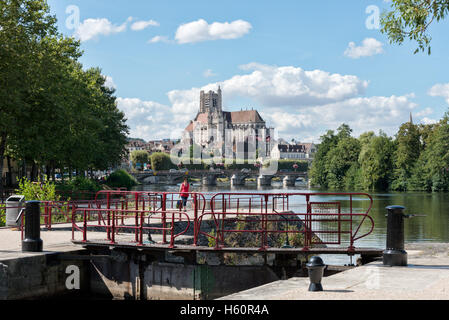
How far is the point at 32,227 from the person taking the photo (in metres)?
13.8

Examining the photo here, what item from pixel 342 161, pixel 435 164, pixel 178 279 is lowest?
pixel 178 279

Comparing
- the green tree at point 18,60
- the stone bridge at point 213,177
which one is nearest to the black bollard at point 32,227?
the green tree at point 18,60

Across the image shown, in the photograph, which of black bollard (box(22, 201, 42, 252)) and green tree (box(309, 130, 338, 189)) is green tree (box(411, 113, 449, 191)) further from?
black bollard (box(22, 201, 42, 252))

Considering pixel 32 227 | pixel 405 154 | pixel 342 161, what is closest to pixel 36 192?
pixel 32 227

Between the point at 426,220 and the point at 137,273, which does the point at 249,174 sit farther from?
the point at 137,273

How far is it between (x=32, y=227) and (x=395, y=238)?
841 centimetres

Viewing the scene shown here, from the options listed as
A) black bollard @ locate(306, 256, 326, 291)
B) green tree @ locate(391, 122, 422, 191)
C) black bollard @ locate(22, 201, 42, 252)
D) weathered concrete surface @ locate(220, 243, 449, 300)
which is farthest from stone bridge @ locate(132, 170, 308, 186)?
black bollard @ locate(306, 256, 326, 291)

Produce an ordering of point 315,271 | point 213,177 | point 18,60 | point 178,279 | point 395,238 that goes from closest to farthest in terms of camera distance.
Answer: point 315,271
point 395,238
point 178,279
point 18,60
point 213,177

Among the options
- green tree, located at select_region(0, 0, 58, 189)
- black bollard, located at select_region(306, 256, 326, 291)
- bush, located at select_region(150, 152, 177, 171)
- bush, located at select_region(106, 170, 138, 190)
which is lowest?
black bollard, located at select_region(306, 256, 326, 291)

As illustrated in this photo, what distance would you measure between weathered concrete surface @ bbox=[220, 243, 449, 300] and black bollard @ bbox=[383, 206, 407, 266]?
21cm

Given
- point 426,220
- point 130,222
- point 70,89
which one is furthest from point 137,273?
point 426,220

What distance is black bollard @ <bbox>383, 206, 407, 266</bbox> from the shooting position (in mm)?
12000

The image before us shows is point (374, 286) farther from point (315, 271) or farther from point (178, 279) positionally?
point (178, 279)
